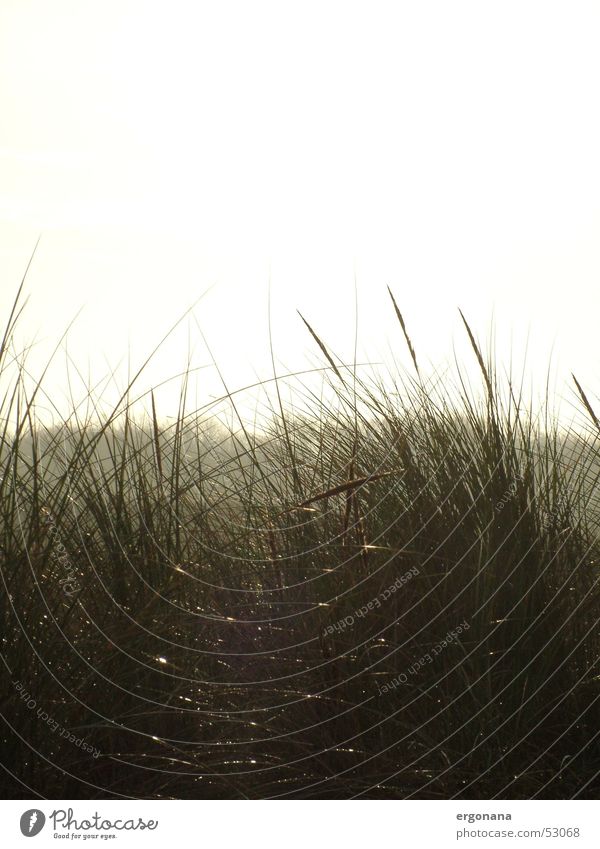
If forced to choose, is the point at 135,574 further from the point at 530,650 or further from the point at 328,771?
the point at 530,650
